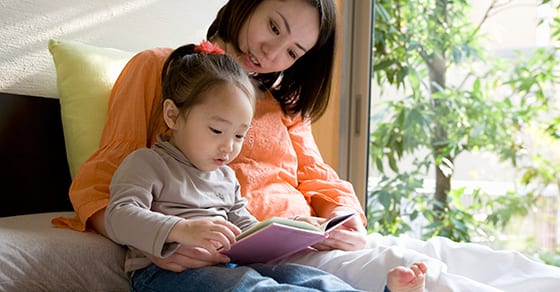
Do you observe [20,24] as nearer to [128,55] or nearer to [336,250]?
[128,55]

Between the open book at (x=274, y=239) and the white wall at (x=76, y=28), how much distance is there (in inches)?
28.8

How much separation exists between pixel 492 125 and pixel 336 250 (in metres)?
1.45

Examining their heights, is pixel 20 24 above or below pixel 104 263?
above

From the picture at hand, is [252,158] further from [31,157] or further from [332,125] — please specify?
[332,125]

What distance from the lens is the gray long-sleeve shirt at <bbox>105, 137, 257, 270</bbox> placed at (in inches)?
45.1

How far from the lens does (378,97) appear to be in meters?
2.73

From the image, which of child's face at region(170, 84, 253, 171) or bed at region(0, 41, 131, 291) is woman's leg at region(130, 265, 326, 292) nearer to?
bed at region(0, 41, 131, 291)

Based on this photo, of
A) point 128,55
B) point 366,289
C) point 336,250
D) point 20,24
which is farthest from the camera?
point 128,55

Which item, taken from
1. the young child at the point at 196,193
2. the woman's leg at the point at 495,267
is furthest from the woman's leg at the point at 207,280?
the woman's leg at the point at 495,267

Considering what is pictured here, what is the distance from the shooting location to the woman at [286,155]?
1240 mm

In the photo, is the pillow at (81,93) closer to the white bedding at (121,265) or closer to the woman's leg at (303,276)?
the white bedding at (121,265)

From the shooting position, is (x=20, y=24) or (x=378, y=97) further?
(x=378, y=97)

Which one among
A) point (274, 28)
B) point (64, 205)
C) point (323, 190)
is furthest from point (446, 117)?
point (64, 205)

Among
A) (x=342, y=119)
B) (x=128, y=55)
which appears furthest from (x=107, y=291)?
(x=342, y=119)
